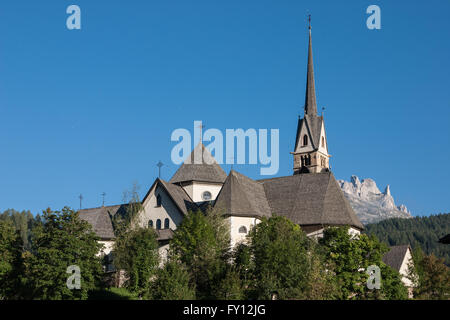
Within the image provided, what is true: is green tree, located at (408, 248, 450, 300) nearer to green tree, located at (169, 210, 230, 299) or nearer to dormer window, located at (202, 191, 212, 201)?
dormer window, located at (202, 191, 212, 201)

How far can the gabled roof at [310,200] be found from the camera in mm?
63875

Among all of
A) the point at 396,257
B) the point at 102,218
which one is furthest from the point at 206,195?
the point at 396,257

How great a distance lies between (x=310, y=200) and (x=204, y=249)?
20.0 meters

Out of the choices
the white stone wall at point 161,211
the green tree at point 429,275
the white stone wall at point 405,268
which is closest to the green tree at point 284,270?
the white stone wall at point 161,211

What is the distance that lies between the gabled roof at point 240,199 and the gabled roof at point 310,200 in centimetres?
211

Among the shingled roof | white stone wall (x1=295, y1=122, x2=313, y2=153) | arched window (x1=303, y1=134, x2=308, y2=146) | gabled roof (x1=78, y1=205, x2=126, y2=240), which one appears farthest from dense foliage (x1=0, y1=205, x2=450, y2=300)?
arched window (x1=303, y1=134, x2=308, y2=146)

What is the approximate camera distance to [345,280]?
166 ft

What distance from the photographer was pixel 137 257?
54.7m

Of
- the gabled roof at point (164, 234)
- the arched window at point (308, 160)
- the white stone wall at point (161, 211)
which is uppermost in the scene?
the arched window at point (308, 160)

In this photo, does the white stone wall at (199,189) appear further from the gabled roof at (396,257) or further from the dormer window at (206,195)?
the gabled roof at (396,257)

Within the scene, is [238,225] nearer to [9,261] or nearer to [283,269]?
[283,269]
